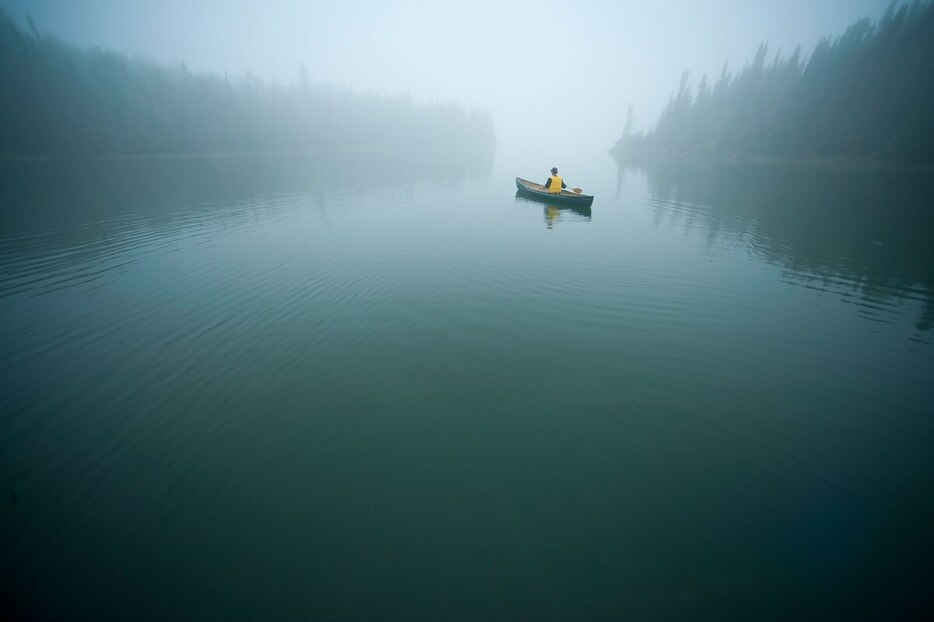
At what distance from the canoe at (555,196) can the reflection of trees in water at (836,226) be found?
6945 millimetres

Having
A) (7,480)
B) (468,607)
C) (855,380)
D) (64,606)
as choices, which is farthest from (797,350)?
(7,480)

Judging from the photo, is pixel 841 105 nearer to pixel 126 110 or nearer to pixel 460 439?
pixel 460 439

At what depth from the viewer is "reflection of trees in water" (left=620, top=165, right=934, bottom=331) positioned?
16975mm

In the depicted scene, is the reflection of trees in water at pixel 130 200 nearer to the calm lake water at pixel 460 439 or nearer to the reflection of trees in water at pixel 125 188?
the reflection of trees in water at pixel 125 188

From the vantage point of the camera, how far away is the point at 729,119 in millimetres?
121500

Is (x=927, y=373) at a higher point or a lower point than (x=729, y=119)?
lower

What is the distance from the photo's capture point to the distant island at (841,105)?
67500mm

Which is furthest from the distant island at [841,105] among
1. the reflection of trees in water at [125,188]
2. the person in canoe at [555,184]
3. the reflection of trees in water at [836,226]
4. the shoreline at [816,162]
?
the reflection of trees in water at [125,188]

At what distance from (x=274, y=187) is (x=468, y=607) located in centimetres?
4902

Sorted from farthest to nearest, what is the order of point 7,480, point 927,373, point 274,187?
1. point 274,187
2. point 927,373
3. point 7,480

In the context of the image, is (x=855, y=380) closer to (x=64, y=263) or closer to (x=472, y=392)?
(x=472, y=392)

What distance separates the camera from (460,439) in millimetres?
8156

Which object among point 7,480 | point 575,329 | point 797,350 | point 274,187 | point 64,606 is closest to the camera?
point 64,606

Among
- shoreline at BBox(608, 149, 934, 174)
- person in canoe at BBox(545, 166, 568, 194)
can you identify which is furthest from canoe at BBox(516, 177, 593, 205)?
shoreline at BBox(608, 149, 934, 174)
